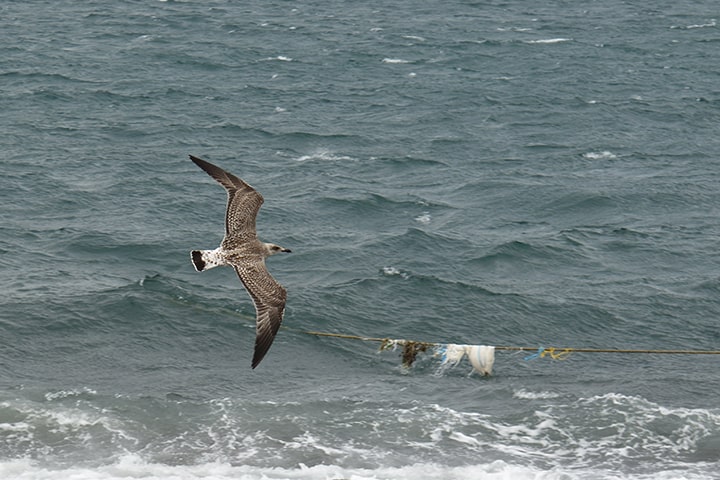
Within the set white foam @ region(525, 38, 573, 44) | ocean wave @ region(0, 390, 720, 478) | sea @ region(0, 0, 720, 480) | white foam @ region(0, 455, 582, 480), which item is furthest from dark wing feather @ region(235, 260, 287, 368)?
white foam @ region(525, 38, 573, 44)

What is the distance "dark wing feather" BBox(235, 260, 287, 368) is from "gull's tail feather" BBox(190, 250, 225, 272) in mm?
546

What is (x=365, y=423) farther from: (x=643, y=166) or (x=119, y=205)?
(x=643, y=166)

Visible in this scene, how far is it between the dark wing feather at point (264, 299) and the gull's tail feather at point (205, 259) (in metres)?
0.55

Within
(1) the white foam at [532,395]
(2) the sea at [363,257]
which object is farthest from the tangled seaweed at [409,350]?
(1) the white foam at [532,395]

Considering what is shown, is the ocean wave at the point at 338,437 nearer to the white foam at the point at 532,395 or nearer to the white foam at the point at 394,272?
the white foam at the point at 532,395

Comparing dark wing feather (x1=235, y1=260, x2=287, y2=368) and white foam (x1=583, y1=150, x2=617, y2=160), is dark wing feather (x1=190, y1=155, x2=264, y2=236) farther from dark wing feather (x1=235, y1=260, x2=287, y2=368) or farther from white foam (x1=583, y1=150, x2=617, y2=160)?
white foam (x1=583, y1=150, x2=617, y2=160)

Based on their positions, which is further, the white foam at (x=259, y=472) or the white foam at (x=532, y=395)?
the white foam at (x=532, y=395)

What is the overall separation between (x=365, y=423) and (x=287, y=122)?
102 feet

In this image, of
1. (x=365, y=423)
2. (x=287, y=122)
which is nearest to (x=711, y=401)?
(x=365, y=423)

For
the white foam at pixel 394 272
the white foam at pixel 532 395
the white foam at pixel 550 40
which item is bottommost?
the white foam at pixel 532 395

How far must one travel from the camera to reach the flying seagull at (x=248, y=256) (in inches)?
1095

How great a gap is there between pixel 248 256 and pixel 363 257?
53.9 ft

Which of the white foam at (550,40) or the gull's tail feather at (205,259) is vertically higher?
the gull's tail feather at (205,259)

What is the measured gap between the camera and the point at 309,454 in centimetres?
3225
